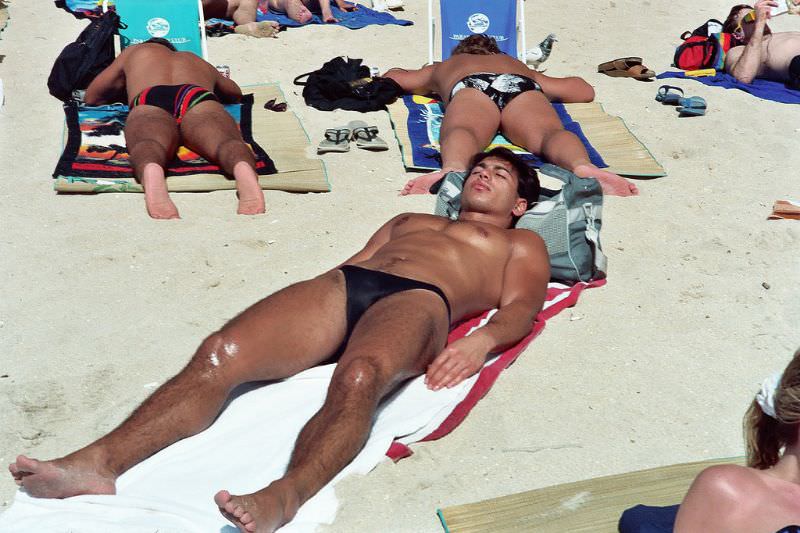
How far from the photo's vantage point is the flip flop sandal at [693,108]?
6.98m

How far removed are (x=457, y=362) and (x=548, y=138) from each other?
2792mm

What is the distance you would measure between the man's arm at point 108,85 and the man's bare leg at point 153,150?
69 centimetres

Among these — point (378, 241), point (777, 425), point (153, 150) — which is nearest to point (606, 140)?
point (378, 241)

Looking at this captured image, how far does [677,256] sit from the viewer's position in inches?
199

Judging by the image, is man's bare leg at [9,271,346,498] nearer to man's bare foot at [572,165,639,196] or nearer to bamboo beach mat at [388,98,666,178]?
man's bare foot at [572,165,639,196]

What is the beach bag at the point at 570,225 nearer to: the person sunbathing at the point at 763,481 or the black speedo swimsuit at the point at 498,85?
the black speedo swimsuit at the point at 498,85

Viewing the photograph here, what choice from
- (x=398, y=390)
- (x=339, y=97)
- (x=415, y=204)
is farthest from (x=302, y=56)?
(x=398, y=390)

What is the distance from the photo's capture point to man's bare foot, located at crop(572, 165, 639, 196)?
5746 millimetres

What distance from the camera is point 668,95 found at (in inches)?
285

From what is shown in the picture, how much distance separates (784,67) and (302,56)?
3.94m

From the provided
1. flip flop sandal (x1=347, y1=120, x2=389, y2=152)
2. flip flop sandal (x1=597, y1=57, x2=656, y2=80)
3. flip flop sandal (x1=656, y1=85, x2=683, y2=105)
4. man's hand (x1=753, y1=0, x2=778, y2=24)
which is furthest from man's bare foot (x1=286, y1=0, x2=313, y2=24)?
man's hand (x1=753, y1=0, x2=778, y2=24)

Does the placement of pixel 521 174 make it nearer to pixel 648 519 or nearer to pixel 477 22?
pixel 648 519

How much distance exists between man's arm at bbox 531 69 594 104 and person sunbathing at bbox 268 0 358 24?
259 centimetres

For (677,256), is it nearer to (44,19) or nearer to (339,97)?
(339,97)
